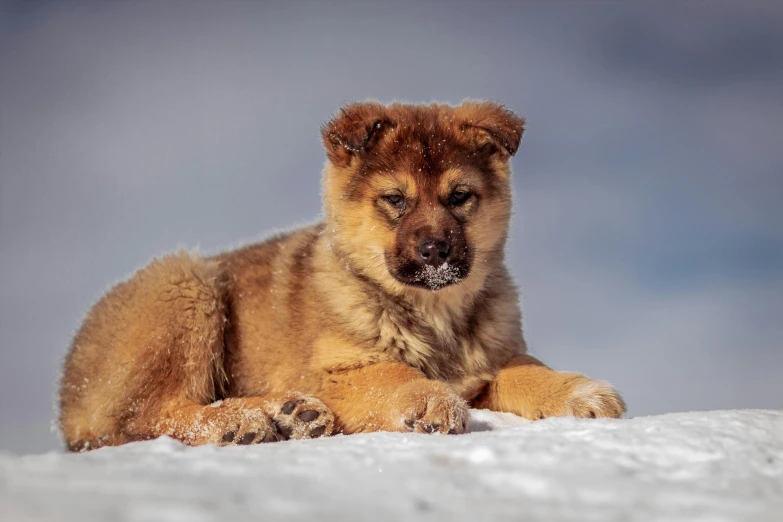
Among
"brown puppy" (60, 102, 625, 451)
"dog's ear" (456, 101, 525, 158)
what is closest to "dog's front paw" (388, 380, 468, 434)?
"brown puppy" (60, 102, 625, 451)

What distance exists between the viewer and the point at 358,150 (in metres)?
5.14

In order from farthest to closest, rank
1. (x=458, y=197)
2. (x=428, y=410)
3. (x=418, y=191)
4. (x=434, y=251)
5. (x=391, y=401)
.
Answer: (x=458, y=197) → (x=418, y=191) → (x=434, y=251) → (x=391, y=401) → (x=428, y=410)

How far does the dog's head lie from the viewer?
466cm

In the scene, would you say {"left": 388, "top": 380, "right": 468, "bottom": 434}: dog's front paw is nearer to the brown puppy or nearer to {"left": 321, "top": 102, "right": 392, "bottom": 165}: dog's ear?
the brown puppy

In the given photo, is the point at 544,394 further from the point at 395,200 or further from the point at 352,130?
the point at 352,130

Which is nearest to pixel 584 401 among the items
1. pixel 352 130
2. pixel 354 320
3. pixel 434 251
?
pixel 434 251

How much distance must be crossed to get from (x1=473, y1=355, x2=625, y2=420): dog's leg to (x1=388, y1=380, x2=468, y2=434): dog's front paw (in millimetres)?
696

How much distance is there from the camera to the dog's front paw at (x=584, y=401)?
4.29 metres

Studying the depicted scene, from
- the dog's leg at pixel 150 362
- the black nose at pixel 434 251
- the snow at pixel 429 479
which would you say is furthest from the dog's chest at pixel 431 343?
the snow at pixel 429 479

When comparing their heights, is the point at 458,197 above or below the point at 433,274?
above

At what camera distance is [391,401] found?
4168mm

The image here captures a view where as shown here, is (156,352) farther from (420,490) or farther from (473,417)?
(420,490)

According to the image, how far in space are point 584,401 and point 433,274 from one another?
120 cm

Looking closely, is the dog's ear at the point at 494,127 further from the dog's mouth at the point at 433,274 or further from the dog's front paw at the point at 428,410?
the dog's front paw at the point at 428,410
